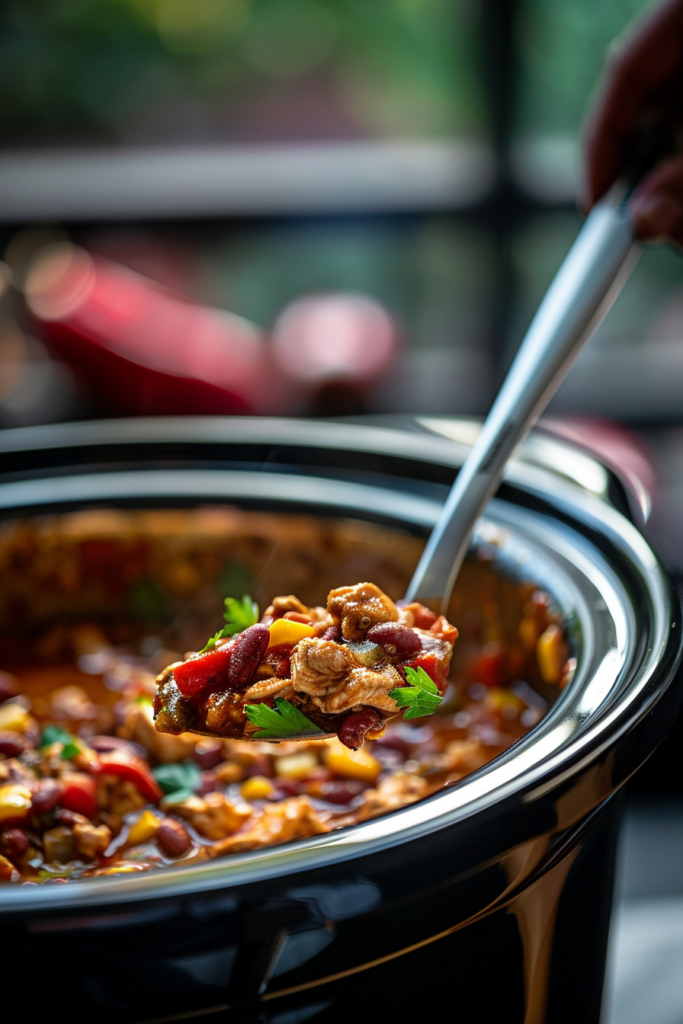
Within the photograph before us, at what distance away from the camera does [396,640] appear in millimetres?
660

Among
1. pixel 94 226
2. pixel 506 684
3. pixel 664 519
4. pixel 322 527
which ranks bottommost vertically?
pixel 506 684

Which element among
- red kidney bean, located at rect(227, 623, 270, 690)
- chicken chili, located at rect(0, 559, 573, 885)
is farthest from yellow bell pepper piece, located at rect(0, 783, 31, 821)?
red kidney bean, located at rect(227, 623, 270, 690)

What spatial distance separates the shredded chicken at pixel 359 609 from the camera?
26.2 inches

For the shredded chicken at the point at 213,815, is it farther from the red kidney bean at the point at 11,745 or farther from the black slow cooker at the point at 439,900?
the black slow cooker at the point at 439,900

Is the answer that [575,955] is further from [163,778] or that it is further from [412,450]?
[412,450]

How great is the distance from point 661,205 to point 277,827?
0.66 meters

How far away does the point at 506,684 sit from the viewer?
38.1 inches

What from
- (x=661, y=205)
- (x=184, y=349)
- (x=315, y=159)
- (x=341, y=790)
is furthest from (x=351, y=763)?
(x=315, y=159)

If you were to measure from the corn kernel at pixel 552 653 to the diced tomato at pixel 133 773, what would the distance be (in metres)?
0.35

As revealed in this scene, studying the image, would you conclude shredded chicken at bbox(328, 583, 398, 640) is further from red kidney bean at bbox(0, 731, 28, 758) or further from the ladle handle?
red kidney bean at bbox(0, 731, 28, 758)

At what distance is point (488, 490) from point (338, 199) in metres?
1.93

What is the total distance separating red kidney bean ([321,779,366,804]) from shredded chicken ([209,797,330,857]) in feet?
0.08

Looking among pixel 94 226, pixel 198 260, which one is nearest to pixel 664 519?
pixel 198 260

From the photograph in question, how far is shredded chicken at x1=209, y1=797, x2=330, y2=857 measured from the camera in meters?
0.75
